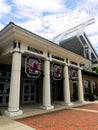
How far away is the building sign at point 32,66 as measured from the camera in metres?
9.54

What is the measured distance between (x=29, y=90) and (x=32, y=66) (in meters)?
6.23

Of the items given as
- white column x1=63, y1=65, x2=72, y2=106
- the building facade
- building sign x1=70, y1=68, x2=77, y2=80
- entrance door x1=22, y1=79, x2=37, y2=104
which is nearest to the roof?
the building facade

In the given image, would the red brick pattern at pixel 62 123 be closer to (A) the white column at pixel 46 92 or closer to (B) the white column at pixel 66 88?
(A) the white column at pixel 46 92

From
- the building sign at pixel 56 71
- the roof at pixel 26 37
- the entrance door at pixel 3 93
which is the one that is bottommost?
the entrance door at pixel 3 93

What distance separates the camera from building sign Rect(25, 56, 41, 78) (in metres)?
9.54

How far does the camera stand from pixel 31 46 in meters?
10.2

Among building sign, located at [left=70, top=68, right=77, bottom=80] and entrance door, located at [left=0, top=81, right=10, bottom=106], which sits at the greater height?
building sign, located at [left=70, top=68, right=77, bottom=80]

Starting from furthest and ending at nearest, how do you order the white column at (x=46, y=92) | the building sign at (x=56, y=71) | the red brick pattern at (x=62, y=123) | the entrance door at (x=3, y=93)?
the entrance door at (x=3, y=93) → the building sign at (x=56, y=71) → the white column at (x=46, y=92) → the red brick pattern at (x=62, y=123)

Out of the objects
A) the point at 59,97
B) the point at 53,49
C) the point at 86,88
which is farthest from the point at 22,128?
the point at 86,88

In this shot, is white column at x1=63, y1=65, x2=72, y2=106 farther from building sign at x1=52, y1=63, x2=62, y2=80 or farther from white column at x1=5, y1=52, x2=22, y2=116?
white column at x1=5, y1=52, x2=22, y2=116

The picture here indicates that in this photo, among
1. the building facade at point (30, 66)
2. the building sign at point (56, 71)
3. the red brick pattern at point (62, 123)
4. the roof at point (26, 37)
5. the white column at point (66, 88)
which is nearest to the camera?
the red brick pattern at point (62, 123)

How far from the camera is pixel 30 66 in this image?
972cm

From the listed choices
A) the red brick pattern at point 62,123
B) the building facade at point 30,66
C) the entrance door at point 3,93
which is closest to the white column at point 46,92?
the building facade at point 30,66

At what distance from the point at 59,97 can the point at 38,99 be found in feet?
10.3
